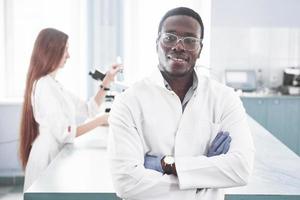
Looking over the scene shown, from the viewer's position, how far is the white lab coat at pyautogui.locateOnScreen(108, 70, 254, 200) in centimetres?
150

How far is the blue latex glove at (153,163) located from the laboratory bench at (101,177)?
1.05ft

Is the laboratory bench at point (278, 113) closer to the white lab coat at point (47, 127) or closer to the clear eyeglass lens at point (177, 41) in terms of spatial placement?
the white lab coat at point (47, 127)

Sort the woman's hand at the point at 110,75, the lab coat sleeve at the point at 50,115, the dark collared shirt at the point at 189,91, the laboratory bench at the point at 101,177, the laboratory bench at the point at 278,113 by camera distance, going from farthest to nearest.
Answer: the laboratory bench at the point at 278,113, the woman's hand at the point at 110,75, the lab coat sleeve at the point at 50,115, the laboratory bench at the point at 101,177, the dark collared shirt at the point at 189,91

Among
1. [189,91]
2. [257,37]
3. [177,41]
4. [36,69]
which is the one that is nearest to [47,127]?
[36,69]

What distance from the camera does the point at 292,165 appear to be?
2211mm

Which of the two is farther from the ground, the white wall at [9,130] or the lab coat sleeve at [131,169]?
the lab coat sleeve at [131,169]

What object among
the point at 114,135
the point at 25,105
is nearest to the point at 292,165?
the point at 114,135

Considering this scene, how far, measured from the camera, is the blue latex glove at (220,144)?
1.53m

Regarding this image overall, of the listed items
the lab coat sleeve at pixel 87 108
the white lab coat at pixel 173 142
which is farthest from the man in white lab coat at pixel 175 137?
the lab coat sleeve at pixel 87 108

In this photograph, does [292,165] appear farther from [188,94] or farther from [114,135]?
[114,135]

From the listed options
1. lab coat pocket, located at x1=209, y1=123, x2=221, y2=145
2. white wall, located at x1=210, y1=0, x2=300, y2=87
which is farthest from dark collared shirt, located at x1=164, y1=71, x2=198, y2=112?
white wall, located at x1=210, y1=0, x2=300, y2=87

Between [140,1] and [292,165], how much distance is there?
A: 10.1 ft

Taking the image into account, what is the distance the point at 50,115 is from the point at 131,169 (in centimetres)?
125

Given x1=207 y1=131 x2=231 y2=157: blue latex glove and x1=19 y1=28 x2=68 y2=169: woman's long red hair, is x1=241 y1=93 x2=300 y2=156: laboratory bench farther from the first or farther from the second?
x1=207 y1=131 x2=231 y2=157: blue latex glove
